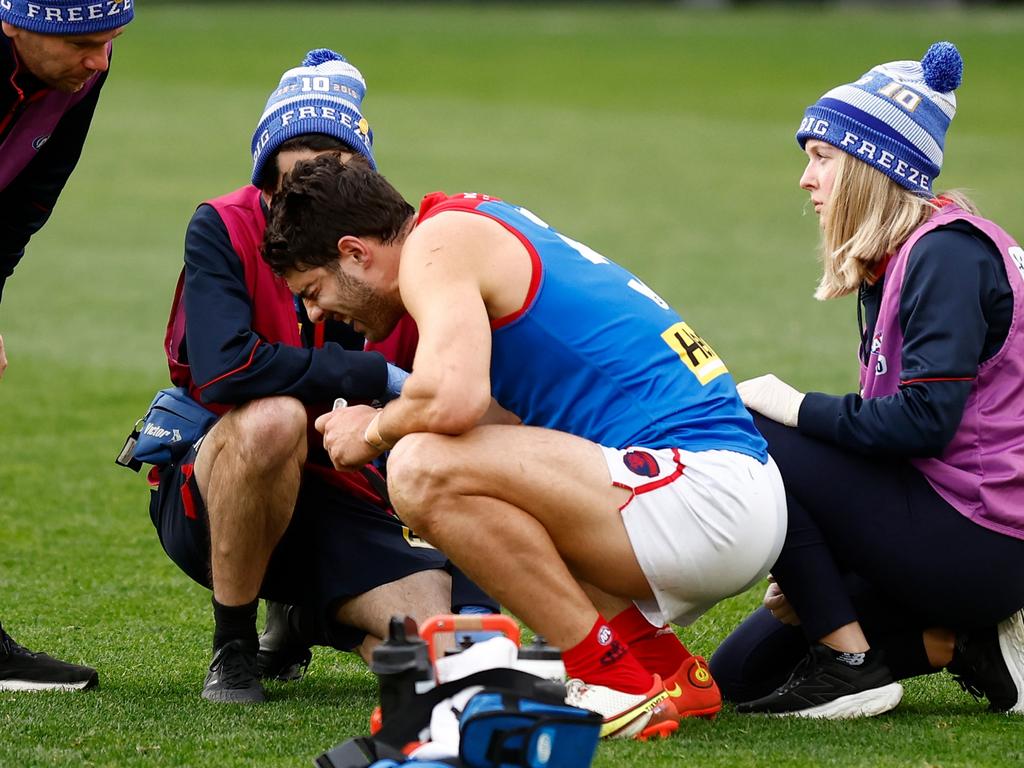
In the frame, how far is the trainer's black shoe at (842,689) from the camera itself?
4348 millimetres

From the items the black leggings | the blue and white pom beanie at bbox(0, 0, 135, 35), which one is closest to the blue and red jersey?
the black leggings

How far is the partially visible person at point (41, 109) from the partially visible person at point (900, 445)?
2.02 meters

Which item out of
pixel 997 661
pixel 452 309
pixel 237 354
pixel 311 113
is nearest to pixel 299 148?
pixel 311 113

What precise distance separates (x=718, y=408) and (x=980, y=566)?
780 mm

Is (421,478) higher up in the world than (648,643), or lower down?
higher up

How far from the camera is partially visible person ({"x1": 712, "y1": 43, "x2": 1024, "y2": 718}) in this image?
421 cm

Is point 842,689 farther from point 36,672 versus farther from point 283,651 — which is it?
point 36,672

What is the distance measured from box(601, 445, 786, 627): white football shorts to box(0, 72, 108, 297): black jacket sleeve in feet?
6.80

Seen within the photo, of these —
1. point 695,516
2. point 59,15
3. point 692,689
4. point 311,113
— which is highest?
point 59,15

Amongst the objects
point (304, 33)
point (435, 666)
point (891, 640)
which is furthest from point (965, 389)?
point (304, 33)

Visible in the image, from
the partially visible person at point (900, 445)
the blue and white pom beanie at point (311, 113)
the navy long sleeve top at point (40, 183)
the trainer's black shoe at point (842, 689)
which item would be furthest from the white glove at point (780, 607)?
the navy long sleeve top at point (40, 183)

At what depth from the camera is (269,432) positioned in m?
4.46

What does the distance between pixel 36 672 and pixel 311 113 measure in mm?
1802

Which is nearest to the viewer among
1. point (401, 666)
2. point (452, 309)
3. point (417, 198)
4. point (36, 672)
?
point (401, 666)
